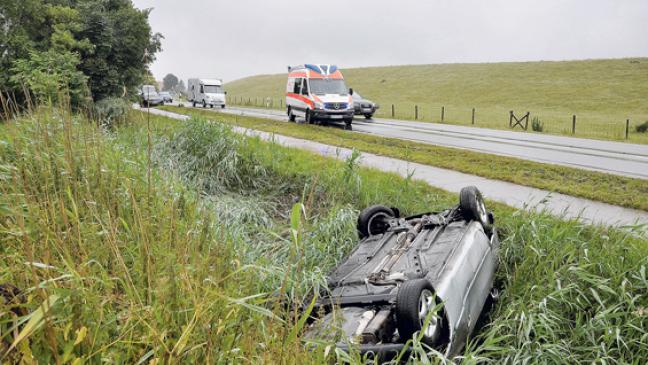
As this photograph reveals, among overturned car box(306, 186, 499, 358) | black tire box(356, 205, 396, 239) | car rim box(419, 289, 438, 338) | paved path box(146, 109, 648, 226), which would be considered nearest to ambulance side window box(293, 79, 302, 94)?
paved path box(146, 109, 648, 226)

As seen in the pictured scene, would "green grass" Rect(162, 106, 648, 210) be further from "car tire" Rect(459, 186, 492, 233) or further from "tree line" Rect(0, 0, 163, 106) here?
"tree line" Rect(0, 0, 163, 106)

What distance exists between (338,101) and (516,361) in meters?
18.0

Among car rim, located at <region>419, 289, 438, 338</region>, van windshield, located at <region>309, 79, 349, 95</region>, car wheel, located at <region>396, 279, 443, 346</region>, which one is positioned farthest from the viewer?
van windshield, located at <region>309, 79, 349, 95</region>

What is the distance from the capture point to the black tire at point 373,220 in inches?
197

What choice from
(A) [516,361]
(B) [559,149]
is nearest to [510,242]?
(A) [516,361]

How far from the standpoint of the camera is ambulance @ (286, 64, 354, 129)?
20.4 m

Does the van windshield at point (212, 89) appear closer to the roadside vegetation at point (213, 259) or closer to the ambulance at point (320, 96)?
the ambulance at point (320, 96)

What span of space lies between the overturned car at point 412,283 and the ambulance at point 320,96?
15.7m

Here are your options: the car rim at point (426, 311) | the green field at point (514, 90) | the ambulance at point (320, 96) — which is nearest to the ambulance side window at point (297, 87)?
the ambulance at point (320, 96)

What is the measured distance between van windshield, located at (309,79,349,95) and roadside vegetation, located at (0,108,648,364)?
1344 centimetres

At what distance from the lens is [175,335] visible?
1.90m

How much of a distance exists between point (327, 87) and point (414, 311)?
19.3m

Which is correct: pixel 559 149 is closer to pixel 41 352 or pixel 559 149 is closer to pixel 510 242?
pixel 510 242

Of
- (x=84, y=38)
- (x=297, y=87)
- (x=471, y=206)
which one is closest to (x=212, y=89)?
(x=297, y=87)
